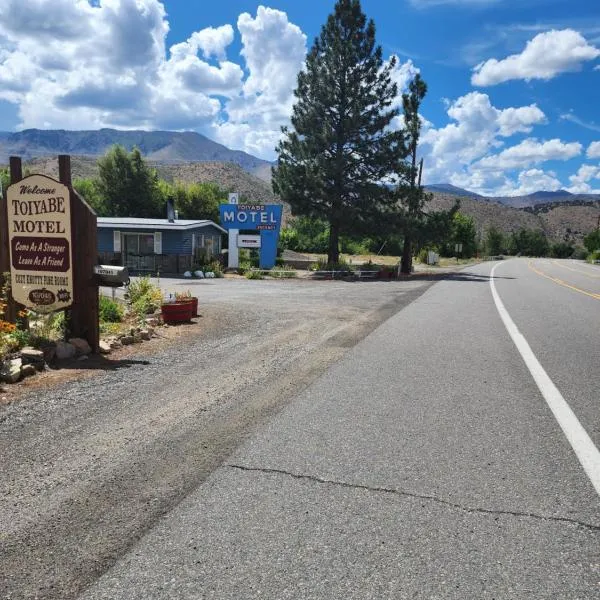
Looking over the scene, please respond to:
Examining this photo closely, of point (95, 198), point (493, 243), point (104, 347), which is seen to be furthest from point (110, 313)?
point (493, 243)

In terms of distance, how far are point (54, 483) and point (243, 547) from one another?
1494 mm

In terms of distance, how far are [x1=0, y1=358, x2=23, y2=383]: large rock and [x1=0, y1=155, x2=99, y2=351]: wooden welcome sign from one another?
1362mm

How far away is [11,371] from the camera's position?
6.02 m

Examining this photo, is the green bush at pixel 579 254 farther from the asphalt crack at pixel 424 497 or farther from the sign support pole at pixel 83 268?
the asphalt crack at pixel 424 497

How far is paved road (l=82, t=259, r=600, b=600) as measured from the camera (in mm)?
2551

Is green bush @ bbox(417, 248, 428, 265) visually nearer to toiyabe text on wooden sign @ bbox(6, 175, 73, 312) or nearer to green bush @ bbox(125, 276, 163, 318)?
green bush @ bbox(125, 276, 163, 318)

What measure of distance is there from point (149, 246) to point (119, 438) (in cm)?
2918

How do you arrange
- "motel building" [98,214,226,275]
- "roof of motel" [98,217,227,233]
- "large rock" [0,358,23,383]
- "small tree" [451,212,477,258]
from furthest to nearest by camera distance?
"small tree" [451,212,477,258], "motel building" [98,214,226,275], "roof of motel" [98,217,227,233], "large rock" [0,358,23,383]

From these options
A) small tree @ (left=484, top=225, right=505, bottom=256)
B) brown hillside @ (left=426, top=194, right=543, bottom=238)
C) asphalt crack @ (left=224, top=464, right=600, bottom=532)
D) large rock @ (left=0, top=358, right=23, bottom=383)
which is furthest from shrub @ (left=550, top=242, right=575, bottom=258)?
asphalt crack @ (left=224, top=464, right=600, bottom=532)

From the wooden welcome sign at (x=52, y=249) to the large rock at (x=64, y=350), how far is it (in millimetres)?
384

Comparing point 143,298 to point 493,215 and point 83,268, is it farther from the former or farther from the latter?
point 493,215

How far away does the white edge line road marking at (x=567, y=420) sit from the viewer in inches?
152

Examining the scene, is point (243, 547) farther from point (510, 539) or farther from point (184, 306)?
point (184, 306)

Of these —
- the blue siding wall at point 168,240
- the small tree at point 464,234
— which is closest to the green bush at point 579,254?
the small tree at point 464,234
